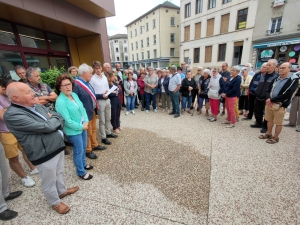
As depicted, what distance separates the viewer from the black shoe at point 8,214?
1916mm

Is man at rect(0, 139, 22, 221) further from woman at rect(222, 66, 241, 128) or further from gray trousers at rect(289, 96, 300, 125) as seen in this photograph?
gray trousers at rect(289, 96, 300, 125)

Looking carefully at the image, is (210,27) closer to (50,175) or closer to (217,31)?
(217,31)

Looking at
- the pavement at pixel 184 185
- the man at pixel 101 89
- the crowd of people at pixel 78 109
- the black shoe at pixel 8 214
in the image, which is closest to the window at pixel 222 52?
the crowd of people at pixel 78 109

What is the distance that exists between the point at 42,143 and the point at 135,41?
4020 centimetres

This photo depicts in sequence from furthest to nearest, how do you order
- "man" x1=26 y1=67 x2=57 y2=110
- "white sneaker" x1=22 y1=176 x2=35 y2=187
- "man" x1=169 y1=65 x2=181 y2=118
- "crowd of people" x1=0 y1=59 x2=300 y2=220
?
"man" x1=169 y1=65 x2=181 y2=118
"man" x1=26 y1=67 x2=57 y2=110
"white sneaker" x1=22 y1=176 x2=35 y2=187
"crowd of people" x1=0 y1=59 x2=300 y2=220

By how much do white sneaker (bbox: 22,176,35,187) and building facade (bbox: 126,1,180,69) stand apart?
31473 millimetres

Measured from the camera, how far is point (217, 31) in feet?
60.8

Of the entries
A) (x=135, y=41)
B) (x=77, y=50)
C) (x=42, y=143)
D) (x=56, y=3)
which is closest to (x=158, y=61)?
(x=135, y=41)

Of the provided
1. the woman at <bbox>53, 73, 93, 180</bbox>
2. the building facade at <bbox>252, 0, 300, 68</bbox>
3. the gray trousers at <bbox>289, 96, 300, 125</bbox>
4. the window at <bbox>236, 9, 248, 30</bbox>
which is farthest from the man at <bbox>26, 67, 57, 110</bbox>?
the window at <bbox>236, 9, 248, 30</bbox>

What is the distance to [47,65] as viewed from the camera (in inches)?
259

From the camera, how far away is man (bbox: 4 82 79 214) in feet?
4.98

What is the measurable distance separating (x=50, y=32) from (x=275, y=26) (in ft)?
63.6

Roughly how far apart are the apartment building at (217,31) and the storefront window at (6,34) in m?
20.0

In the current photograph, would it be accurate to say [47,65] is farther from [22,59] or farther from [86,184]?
[86,184]
